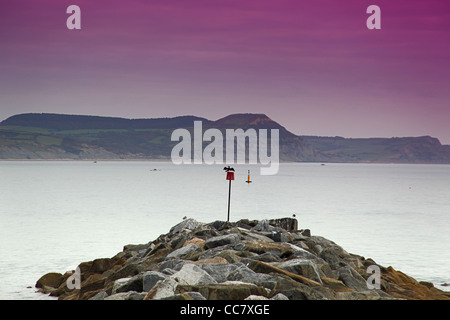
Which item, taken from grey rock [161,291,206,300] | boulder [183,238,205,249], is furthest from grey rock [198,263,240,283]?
boulder [183,238,205,249]

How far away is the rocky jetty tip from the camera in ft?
31.1

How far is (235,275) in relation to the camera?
1041cm

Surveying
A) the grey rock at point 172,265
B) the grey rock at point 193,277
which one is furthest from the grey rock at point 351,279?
the grey rock at point 172,265

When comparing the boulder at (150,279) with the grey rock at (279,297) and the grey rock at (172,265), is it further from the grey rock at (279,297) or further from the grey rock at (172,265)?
the grey rock at (279,297)

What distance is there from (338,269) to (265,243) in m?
2.06

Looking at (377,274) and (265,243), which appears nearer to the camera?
(377,274)

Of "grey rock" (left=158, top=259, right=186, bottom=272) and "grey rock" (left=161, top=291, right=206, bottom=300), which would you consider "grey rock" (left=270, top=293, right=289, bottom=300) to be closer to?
"grey rock" (left=161, top=291, right=206, bottom=300)

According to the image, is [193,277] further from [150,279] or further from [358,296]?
[358,296]

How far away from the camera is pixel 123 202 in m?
42.0

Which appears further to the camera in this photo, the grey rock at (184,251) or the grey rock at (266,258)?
the grey rock at (184,251)

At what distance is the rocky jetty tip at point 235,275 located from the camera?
948 centimetres

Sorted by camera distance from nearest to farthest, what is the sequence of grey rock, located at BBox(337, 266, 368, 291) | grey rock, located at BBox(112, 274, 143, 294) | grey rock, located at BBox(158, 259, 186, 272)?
grey rock, located at BBox(112, 274, 143, 294) → grey rock, located at BBox(337, 266, 368, 291) → grey rock, located at BBox(158, 259, 186, 272)
